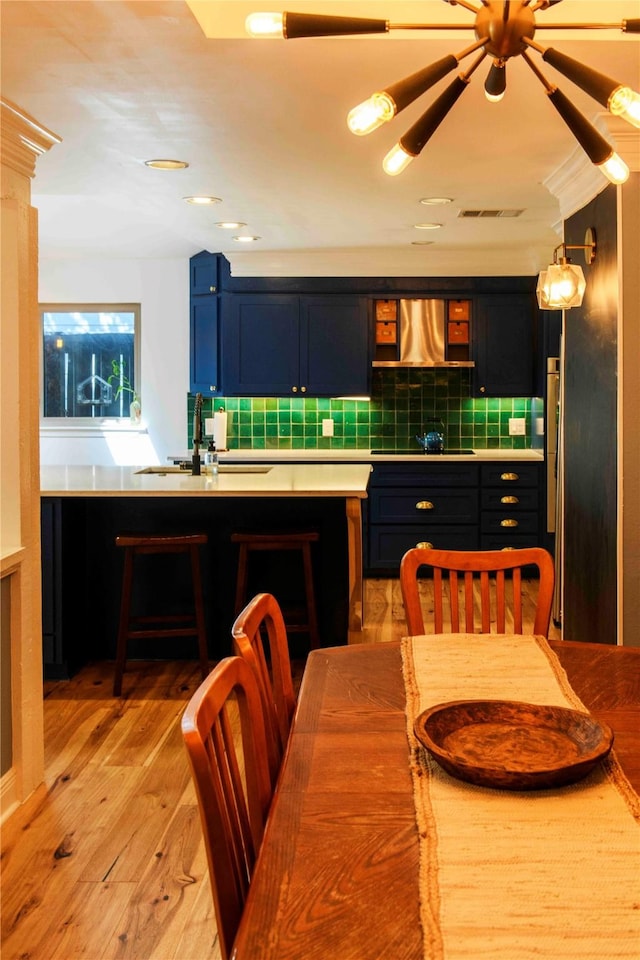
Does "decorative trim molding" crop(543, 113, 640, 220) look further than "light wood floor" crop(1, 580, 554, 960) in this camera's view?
Yes

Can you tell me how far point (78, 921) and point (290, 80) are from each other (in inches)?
100

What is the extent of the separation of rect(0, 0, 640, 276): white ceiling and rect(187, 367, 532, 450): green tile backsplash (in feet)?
4.84

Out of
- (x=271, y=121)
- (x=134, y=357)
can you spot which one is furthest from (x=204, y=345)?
(x=271, y=121)

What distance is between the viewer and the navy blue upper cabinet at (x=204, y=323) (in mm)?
6898

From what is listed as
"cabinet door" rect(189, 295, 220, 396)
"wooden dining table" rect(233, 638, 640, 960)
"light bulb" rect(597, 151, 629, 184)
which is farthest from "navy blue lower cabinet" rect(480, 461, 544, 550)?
"light bulb" rect(597, 151, 629, 184)

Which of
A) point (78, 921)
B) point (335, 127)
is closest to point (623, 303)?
point (335, 127)

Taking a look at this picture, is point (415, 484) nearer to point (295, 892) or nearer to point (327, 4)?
point (327, 4)

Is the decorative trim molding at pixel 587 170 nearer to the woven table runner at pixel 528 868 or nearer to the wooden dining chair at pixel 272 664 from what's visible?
the wooden dining chair at pixel 272 664

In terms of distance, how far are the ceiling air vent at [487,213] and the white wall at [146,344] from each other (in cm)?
269

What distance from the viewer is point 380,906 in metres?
1.08

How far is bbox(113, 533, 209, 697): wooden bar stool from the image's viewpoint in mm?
4086

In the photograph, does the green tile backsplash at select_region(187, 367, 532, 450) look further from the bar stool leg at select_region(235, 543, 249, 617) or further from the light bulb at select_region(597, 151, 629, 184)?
the light bulb at select_region(597, 151, 629, 184)

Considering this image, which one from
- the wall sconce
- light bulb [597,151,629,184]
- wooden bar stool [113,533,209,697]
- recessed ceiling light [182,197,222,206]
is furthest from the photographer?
recessed ceiling light [182,197,222,206]

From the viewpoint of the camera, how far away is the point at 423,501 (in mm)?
6691
